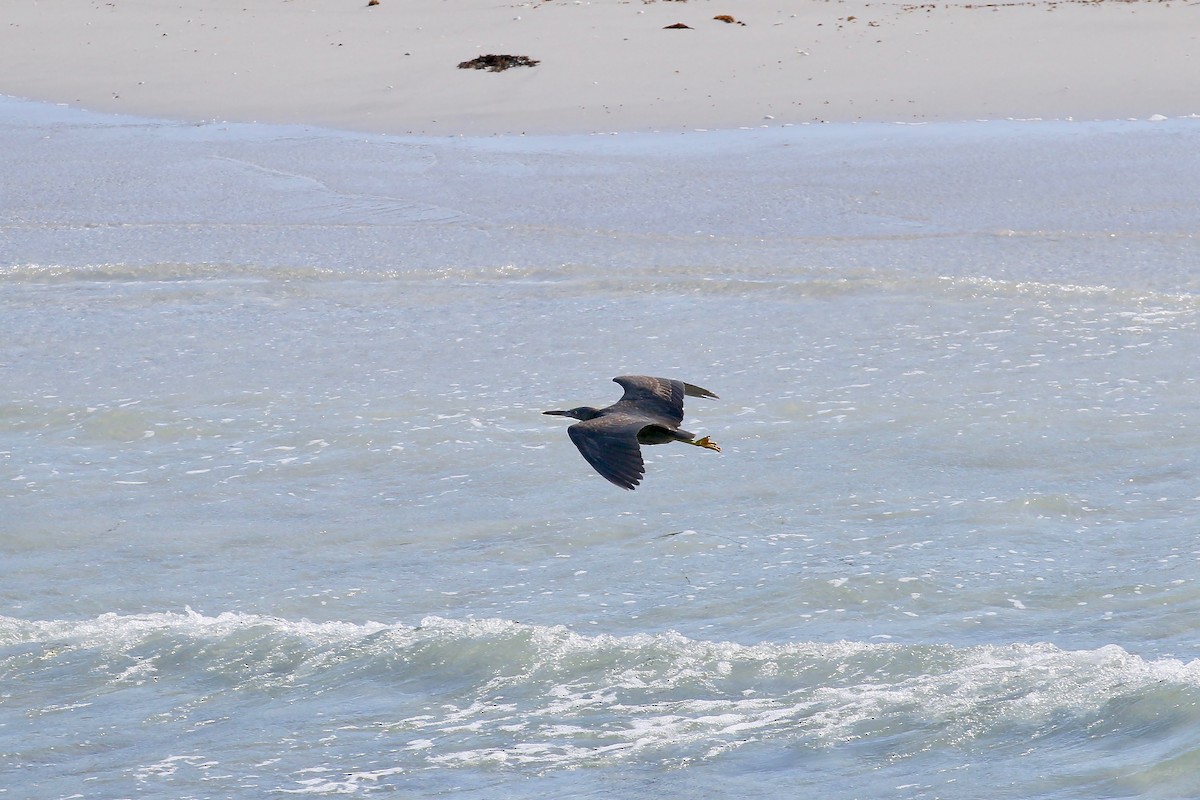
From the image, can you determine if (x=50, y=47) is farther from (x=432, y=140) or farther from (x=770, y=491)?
(x=770, y=491)

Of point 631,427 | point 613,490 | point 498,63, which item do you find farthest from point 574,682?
point 498,63

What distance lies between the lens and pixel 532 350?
7.98m

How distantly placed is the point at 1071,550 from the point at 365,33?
10077mm

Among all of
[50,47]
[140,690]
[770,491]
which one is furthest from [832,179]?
[50,47]

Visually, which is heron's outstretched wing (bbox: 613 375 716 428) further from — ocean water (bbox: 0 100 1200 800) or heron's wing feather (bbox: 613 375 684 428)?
ocean water (bbox: 0 100 1200 800)

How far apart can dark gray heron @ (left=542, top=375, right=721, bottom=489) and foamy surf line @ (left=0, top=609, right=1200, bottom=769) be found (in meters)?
0.57

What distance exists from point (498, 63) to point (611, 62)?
947 millimetres

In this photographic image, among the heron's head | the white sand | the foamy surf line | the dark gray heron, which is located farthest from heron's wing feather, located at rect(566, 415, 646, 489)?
the white sand

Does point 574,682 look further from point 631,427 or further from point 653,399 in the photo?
point 653,399

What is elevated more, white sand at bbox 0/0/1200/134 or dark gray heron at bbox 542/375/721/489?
white sand at bbox 0/0/1200/134

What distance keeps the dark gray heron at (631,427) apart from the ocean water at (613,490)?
1.09 ft

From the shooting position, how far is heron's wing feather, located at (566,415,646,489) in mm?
5215

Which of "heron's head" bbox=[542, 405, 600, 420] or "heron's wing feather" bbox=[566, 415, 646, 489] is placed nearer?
"heron's wing feather" bbox=[566, 415, 646, 489]

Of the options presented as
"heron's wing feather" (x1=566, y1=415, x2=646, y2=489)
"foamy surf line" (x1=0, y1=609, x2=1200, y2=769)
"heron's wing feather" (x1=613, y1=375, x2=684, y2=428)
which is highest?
"heron's wing feather" (x1=613, y1=375, x2=684, y2=428)
